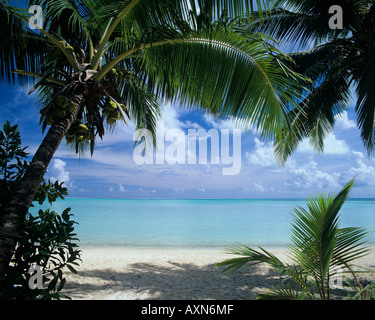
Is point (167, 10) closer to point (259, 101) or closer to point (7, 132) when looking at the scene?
point (259, 101)

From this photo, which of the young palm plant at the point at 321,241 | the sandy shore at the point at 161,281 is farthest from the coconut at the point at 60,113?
the sandy shore at the point at 161,281

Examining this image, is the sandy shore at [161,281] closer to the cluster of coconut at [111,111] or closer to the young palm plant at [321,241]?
the young palm plant at [321,241]

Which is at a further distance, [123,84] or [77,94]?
[123,84]

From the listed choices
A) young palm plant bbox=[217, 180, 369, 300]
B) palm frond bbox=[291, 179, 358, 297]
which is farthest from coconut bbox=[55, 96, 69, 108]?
palm frond bbox=[291, 179, 358, 297]

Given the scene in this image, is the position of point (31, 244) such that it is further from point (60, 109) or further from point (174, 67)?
point (174, 67)

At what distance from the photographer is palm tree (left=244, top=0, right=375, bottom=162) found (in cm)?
494

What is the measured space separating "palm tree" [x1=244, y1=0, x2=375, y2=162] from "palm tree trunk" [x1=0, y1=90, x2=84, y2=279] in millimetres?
3928

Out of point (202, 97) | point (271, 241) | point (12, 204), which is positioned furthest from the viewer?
point (271, 241)

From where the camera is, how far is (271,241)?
523 inches

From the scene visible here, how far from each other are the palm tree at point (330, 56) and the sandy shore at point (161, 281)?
292 cm

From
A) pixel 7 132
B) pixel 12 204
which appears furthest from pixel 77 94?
pixel 12 204

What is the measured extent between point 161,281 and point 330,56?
243 inches

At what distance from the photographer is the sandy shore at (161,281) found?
4.11 meters
